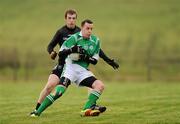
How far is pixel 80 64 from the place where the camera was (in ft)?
47.1

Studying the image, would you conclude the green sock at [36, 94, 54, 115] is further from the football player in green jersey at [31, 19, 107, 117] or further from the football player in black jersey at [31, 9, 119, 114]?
the football player in black jersey at [31, 9, 119, 114]

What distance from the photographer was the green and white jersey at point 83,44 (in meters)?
14.2

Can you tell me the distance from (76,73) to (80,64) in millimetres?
239

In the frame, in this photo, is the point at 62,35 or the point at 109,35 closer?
the point at 62,35

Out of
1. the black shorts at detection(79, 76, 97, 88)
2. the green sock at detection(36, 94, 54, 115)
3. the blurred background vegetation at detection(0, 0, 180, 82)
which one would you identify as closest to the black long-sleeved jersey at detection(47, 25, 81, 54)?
the black shorts at detection(79, 76, 97, 88)

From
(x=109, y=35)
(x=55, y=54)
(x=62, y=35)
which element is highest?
(x=109, y=35)

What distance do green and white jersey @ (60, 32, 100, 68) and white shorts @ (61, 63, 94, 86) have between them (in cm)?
11

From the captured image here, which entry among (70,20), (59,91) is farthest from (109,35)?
(59,91)

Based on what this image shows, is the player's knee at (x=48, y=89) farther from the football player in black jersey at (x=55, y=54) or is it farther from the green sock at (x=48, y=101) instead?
the green sock at (x=48, y=101)

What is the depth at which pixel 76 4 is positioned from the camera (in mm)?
78188

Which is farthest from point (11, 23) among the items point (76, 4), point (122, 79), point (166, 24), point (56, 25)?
point (122, 79)

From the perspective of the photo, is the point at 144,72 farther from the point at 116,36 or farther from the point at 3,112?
the point at 3,112

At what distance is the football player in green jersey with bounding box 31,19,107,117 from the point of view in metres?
14.0

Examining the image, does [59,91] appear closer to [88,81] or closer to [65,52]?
[88,81]
